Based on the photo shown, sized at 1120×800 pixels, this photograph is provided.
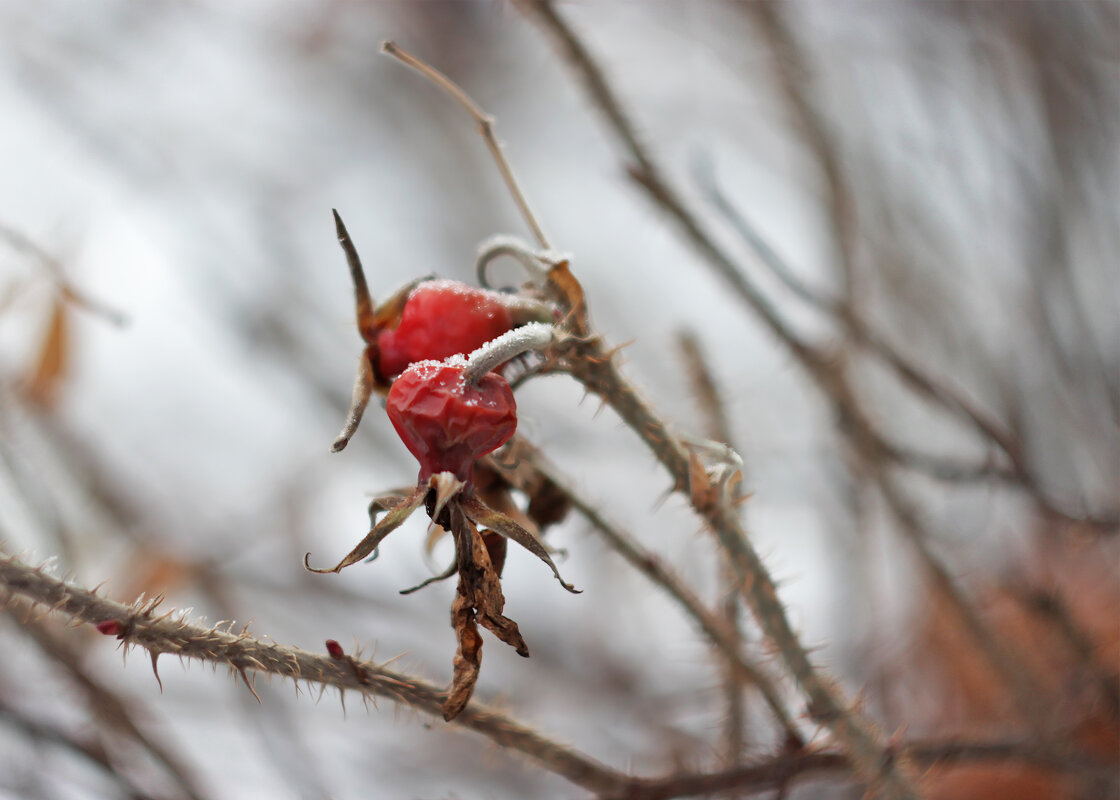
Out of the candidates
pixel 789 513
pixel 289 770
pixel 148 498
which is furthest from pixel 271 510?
pixel 789 513

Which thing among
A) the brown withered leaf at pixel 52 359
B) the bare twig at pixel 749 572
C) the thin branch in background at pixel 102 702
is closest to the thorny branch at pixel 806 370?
the bare twig at pixel 749 572

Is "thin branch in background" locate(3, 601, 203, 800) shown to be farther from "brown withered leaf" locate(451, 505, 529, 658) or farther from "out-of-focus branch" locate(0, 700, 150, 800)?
"brown withered leaf" locate(451, 505, 529, 658)

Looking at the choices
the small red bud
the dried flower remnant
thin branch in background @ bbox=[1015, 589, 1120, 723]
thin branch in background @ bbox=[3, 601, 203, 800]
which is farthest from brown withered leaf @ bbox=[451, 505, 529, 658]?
thin branch in background @ bbox=[1015, 589, 1120, 723]

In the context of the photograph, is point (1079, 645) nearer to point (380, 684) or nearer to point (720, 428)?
point (720, 428)

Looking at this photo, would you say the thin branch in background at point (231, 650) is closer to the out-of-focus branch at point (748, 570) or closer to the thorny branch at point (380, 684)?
the thorny branch at point (380, 684)

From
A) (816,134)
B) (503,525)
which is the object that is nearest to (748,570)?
(503,525)

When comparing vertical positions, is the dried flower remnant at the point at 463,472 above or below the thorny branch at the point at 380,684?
above

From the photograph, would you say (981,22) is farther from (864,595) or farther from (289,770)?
(289,770)
